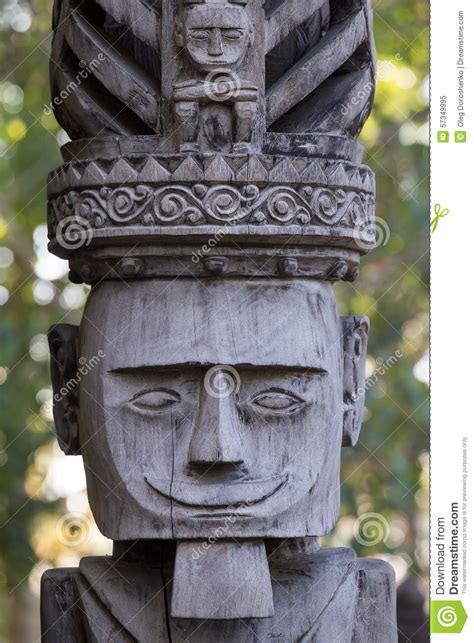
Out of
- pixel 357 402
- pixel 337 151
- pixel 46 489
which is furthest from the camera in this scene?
pixel 46 489

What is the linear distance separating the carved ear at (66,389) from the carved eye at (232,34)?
96cm

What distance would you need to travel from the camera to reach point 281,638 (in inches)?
121

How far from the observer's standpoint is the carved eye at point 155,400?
2.98 meters

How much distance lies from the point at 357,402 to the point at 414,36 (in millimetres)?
4113

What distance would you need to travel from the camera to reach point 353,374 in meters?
3.31

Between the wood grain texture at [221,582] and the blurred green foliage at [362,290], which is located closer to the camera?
the wood grain texture at [221,582]

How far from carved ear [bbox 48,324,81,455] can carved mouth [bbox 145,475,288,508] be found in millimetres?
447

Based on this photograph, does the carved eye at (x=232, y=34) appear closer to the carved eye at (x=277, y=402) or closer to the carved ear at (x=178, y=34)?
the carved ear at (x=178, y=34)

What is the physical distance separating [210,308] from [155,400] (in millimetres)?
286

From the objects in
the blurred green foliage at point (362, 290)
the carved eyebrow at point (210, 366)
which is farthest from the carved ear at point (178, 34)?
the blurred green foliage at point (362, 290)

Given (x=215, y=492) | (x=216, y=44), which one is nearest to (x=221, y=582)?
(x=215, y=492)

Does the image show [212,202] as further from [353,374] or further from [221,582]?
[221,582]
